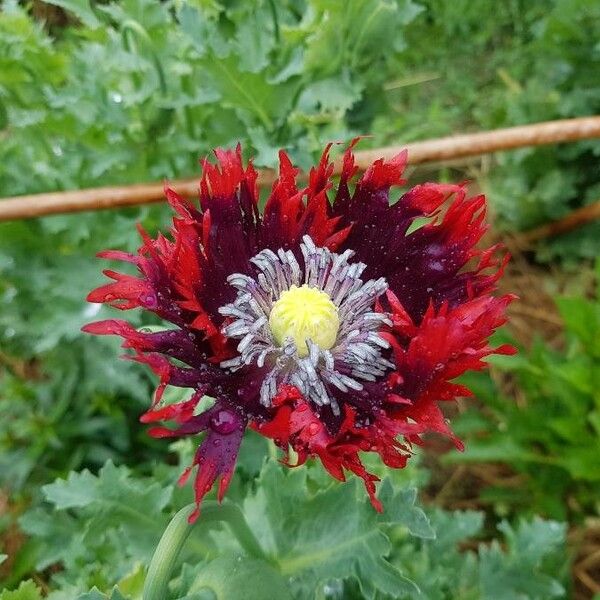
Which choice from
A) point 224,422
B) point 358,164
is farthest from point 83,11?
point 224,422

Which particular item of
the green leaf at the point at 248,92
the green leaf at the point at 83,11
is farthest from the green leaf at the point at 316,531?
the green leaf at the point at 83,11

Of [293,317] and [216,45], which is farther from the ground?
[216,45]

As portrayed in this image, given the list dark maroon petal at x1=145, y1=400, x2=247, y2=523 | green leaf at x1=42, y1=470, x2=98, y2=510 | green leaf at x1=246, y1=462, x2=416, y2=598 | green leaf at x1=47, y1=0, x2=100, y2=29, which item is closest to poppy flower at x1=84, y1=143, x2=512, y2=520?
dark maroon petal at x1=145, y1=400, x2=247, y2=523

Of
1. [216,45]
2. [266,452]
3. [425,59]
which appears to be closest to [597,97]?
[425,59]

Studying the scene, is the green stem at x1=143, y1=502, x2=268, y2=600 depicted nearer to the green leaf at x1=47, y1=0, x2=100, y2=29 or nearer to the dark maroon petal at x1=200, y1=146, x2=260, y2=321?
the dark maroon petal at x1=200, y1=146, x2=260, y2=321

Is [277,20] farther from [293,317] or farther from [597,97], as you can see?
[597,97]

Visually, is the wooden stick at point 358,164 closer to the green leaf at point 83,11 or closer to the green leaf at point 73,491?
the green leaf at point 83,11

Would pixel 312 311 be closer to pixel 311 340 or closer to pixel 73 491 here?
pixel 311 340
